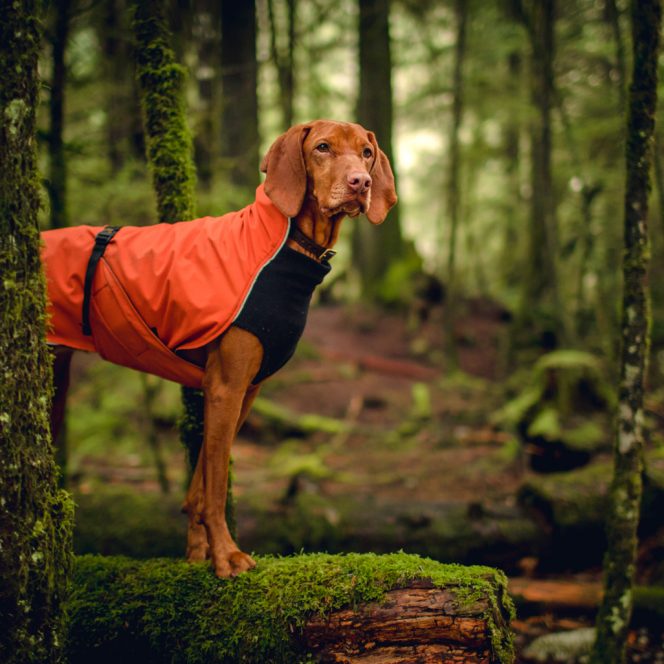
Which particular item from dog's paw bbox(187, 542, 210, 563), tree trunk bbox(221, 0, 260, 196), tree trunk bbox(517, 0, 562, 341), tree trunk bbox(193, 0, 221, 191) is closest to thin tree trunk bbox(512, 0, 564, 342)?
tree trunk bbox(517, 0, 562, 341)

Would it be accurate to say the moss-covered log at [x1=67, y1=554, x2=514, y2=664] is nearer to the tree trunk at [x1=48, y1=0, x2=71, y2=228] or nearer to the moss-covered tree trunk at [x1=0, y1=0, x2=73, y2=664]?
the moss-covered tree trunk at [x1=0, y1=0, x2=73, y2=664]

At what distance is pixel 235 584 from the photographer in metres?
2.94

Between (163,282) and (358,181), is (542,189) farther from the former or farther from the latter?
(163,282)

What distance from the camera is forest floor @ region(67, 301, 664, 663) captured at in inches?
207

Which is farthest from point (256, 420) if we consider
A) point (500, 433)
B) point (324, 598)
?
point (324, 598)

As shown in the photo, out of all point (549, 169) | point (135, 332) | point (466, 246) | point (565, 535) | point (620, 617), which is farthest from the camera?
point (466, 246)

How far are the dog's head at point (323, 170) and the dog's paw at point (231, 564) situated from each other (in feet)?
6.25

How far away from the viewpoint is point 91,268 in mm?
3334

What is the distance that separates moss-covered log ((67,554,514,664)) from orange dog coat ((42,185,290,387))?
122 cm

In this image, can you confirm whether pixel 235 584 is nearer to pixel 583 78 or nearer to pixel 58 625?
pixel 58 625

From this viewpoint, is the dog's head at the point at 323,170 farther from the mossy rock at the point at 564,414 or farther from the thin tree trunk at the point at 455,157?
the thin tree trunk at the point at 455,157

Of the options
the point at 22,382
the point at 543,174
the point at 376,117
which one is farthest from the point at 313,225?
the point at 376,117

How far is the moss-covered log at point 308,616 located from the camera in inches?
104

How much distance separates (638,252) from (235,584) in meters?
3.20
